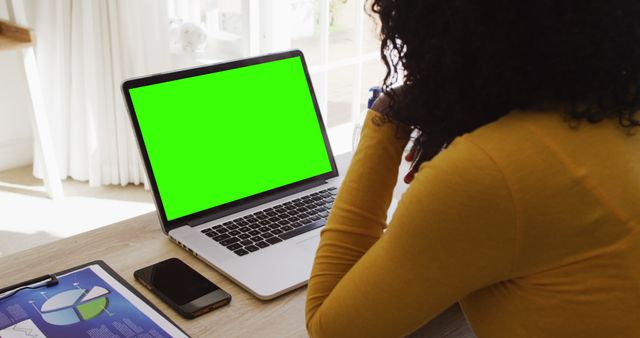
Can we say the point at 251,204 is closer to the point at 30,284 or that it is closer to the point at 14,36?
the point at 30,284

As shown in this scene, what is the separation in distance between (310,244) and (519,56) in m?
0.53

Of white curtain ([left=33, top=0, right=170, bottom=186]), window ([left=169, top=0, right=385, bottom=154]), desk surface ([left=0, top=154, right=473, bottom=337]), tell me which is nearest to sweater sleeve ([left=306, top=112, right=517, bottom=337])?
desk surface ([left=0, top=154, right=473, bottom=337])

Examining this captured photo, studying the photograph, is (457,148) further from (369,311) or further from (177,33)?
(177,33)

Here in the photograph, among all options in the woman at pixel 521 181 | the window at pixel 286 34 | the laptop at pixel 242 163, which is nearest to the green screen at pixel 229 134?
the laptop at pixel 242 163

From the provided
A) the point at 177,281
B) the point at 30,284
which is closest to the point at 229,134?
the point at 177,281

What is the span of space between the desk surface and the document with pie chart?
0.03 metres

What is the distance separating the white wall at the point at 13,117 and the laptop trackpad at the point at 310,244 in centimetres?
232

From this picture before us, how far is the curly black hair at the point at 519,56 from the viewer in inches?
27.5

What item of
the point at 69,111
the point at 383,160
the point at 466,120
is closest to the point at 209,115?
the point at 383,160

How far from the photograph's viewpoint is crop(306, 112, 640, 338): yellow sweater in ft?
2.28

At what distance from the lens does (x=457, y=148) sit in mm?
714

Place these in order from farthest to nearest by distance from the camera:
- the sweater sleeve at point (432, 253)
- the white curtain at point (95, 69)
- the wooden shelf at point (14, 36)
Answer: the white curtain at point (95, 69) → the wooden shelf at point (14, 36) → the sweater sleeve at point (432, 253)

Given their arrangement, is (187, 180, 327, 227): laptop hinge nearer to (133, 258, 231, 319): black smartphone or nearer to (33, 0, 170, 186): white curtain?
(133, 258, 231, 319): black smartphone

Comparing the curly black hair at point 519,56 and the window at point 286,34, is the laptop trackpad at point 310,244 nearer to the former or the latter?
the curly black hair at point 519,56
